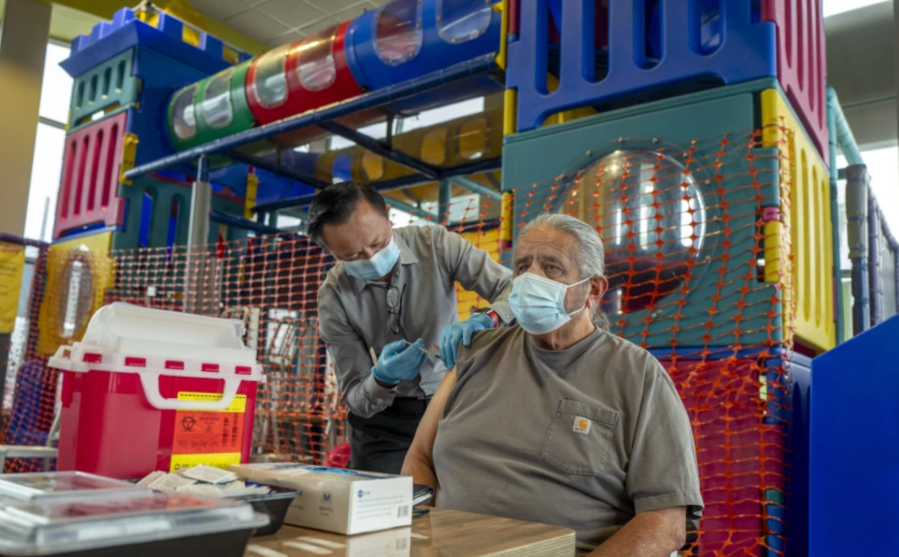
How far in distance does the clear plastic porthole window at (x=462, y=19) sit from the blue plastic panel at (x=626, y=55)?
56 centimetres

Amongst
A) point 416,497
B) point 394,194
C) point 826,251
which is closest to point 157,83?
point 394,194

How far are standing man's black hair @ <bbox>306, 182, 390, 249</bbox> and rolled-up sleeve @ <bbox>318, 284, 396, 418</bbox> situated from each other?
0.86 ft

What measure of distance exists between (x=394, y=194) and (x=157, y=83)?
1846 mm

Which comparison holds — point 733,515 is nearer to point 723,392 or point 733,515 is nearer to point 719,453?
point 719,453

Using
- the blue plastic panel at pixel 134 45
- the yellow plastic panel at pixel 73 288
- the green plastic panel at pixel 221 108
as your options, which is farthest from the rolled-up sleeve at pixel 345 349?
the blue plastic panel at pixel 134 45

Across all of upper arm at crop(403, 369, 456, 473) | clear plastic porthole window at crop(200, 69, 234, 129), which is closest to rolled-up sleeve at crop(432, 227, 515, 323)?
upper arm at crop(403, 369, 456, 473)

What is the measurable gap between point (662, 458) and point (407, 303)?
1.09m

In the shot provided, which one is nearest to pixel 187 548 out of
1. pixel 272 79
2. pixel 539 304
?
pixel 539 304

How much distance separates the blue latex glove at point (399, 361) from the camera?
74.7 inches

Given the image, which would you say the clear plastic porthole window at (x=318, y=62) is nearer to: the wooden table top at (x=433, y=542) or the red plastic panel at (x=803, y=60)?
the red plastic panel at (x=803, y=60)

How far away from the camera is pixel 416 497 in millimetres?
1059

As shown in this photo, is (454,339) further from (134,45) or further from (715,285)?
(134,45)

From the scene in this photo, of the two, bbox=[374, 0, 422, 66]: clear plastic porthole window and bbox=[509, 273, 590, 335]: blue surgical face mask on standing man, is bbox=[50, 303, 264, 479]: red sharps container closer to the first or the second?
bbox=[509, 273, 590, 335]: blue surgical face mask on standing man

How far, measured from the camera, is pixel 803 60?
2.69 m
